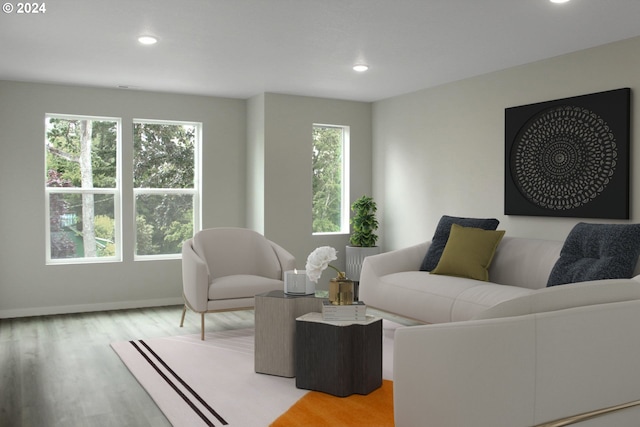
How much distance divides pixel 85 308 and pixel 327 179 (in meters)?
3.04

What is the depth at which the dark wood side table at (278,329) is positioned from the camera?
147 inches

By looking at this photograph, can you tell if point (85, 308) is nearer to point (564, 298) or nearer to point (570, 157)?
point (570, 157)

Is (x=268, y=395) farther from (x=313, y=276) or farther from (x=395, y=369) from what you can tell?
(x=395, y=369)

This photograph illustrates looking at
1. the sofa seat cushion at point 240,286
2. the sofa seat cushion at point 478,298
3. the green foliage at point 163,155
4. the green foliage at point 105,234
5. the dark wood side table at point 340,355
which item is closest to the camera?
the dark wood side table at point 340,355

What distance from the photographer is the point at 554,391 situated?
7.16 feet

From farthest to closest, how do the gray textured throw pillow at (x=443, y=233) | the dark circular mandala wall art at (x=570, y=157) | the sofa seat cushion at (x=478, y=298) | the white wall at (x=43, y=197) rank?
1. the white wall at (x=43, y=197)
2. the gray textured throw pillow at (x=443, y=233)
3. the dark circular mandala wall art at (x=570, y=157)
4. the sofa seat cushion at (x=478, y=298)

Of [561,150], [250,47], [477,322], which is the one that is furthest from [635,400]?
[250,47]

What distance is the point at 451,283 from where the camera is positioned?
14.7ft

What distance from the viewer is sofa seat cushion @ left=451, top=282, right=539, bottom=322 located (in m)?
4.01

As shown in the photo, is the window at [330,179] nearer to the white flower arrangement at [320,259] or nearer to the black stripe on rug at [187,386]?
the black stripe on rug at [187,386]

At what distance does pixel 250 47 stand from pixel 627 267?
3.07 meters

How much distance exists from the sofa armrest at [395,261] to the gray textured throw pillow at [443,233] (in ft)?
0.27

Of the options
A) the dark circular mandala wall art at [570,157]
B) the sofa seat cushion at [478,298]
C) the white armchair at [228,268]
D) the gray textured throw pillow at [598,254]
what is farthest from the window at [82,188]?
the gray textured throw pillow at [598,254]

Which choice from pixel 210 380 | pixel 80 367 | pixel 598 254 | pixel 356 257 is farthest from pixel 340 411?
pixel 356 257
